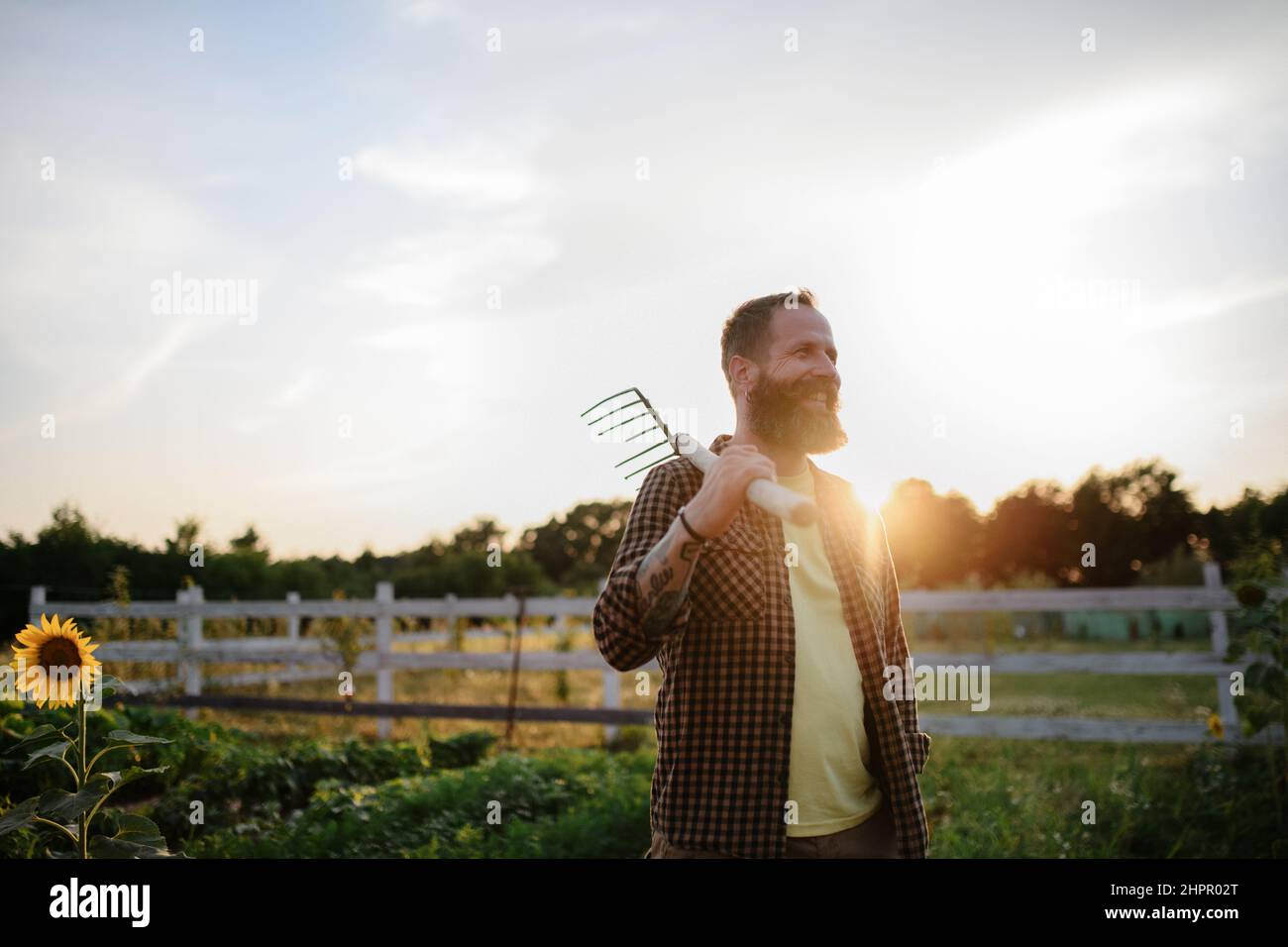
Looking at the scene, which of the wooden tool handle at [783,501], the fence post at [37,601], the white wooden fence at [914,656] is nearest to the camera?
the wooden tool handle at [783,501]

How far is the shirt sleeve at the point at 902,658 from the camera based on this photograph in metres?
2.27

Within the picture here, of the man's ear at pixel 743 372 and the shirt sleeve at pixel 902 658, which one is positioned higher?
the man's ear at pixel 743 372

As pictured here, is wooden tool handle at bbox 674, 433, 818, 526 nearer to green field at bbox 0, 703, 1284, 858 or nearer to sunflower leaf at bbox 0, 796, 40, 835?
sunflower leaf at bbox 0, 796, 40, 835

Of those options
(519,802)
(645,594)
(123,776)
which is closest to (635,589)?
(645,594)

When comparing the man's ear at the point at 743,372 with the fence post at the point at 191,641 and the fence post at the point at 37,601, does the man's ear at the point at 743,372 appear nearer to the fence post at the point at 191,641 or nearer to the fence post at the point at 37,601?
the fence post at the point at 191,641

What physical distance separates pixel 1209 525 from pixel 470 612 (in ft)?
159

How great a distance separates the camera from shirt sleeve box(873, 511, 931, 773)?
2268 mm

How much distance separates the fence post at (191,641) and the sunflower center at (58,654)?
8.99m

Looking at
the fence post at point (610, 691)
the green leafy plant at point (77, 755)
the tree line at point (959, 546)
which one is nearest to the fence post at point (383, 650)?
the fence post at point (610, 691)

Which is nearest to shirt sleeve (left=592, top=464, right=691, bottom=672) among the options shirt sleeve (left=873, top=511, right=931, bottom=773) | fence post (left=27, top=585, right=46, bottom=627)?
shirt sleeve (left=873, top=511, right=931, bottom=773)

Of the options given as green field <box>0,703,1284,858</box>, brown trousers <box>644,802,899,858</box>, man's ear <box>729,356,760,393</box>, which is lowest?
green field <box>0,703,1284,858</box>

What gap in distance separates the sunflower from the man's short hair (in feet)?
6.60

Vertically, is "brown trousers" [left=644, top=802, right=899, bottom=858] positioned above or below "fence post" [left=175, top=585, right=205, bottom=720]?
above

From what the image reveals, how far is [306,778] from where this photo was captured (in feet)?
21.6
